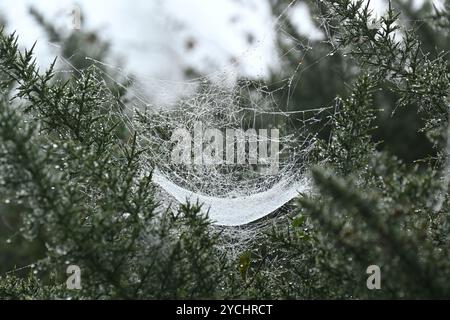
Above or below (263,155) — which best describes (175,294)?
below

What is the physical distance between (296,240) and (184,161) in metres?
0.97

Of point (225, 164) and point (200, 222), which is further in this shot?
point (225, 164)

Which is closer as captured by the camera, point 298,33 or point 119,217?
point 119,217

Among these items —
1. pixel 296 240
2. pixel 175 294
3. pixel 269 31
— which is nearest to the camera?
pixel 175 294

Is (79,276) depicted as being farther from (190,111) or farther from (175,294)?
(190,111)

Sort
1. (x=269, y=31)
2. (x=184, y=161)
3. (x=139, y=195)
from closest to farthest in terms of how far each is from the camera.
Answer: (x=139, y=195) → (x=184, y=161) → (x=269, y=31)

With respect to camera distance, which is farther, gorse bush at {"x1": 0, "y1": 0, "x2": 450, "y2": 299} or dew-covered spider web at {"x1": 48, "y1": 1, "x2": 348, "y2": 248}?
dew-covered spider web at {"x1": 48, "y1": 1, "x2": 348, "y2": 248}

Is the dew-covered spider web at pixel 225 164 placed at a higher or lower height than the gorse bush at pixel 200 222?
higher

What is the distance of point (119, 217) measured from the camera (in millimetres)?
1397

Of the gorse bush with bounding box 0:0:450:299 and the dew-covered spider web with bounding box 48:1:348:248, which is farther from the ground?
the dew-covered spider web with bounding box 48:1:348:248

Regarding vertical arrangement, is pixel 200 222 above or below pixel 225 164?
below

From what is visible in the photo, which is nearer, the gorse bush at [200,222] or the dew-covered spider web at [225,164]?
the gorse bush at [200,222]

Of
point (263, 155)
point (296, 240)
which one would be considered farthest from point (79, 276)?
point (263, 155)
